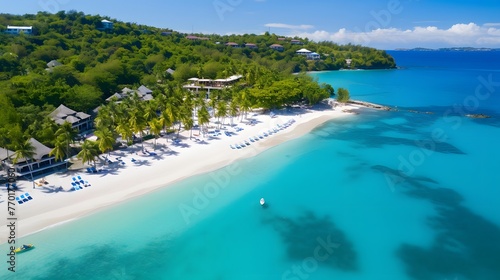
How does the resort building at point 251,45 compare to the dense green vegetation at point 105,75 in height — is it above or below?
above


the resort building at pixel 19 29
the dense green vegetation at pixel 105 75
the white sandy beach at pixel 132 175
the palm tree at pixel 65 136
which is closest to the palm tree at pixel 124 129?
the dense green vegetation at pixel 105 75

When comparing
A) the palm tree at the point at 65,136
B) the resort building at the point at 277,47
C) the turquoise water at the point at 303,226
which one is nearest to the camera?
the turquoise water at the point at 303,226

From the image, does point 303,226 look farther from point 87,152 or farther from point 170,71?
point 170,71

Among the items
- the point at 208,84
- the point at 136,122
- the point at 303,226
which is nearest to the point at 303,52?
the point at 208,84

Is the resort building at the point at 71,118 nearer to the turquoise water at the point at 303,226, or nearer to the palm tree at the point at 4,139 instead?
the palm tree at the point at 4,139

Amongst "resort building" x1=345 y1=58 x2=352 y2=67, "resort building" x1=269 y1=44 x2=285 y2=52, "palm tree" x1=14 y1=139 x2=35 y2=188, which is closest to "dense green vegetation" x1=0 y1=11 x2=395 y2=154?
"palm tree" x1=14 y1=139 x2=35 y2=188
